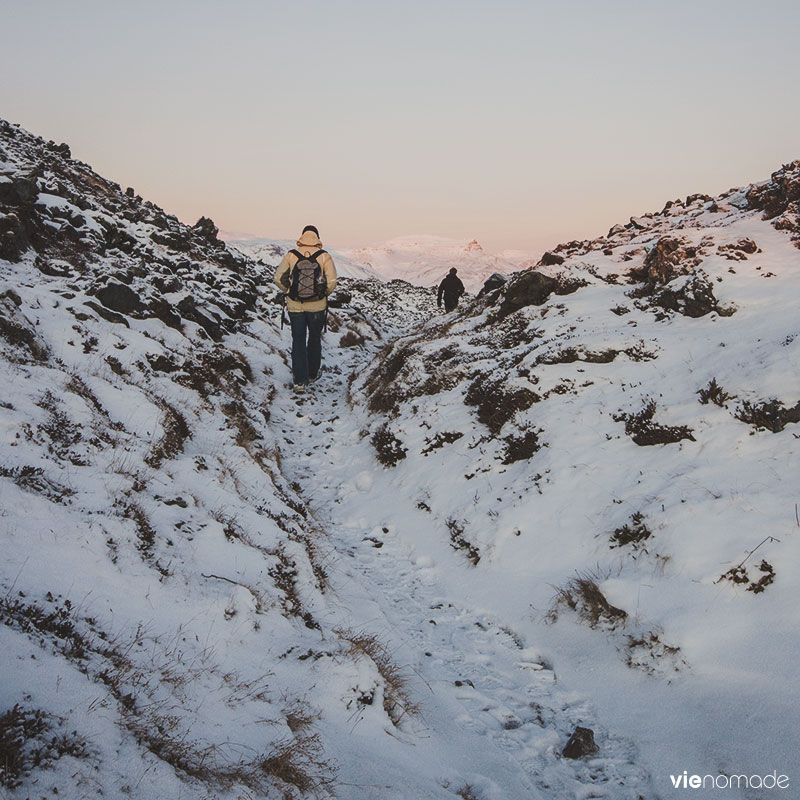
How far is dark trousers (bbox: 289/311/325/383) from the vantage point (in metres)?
13.1

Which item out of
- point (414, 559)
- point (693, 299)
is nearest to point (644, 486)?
point (414, 559)

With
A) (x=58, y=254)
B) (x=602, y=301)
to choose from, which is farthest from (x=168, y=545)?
(x=58, y=254)

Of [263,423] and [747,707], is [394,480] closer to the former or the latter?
[263,423]

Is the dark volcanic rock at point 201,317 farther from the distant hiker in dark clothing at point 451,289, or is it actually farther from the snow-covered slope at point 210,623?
the distant hiker in dark clothing at point 451,289

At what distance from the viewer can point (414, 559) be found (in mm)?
7035

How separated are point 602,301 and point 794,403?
22.1 ft

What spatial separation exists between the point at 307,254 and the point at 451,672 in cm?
1011

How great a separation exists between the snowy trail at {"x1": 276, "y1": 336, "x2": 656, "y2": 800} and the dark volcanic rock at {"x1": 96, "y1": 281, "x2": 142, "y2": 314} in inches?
242

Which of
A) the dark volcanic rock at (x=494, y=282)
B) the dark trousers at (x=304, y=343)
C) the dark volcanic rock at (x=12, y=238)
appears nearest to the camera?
the dark volcanic rock at (x=12, y=238)

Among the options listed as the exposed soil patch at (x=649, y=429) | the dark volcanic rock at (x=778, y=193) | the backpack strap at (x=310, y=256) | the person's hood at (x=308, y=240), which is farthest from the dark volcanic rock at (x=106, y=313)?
the dark volcanic rock at (x=778, y=193)

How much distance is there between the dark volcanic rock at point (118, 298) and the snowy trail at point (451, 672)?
6.14 metres

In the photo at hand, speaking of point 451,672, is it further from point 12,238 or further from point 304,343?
point 12,238

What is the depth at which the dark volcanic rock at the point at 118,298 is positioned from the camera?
1151 cm

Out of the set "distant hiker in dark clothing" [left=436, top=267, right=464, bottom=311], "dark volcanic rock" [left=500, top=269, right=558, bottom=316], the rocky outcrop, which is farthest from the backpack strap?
"distant hiker in dark clothing" [left=436, top=267, right=464, bottom=311]
